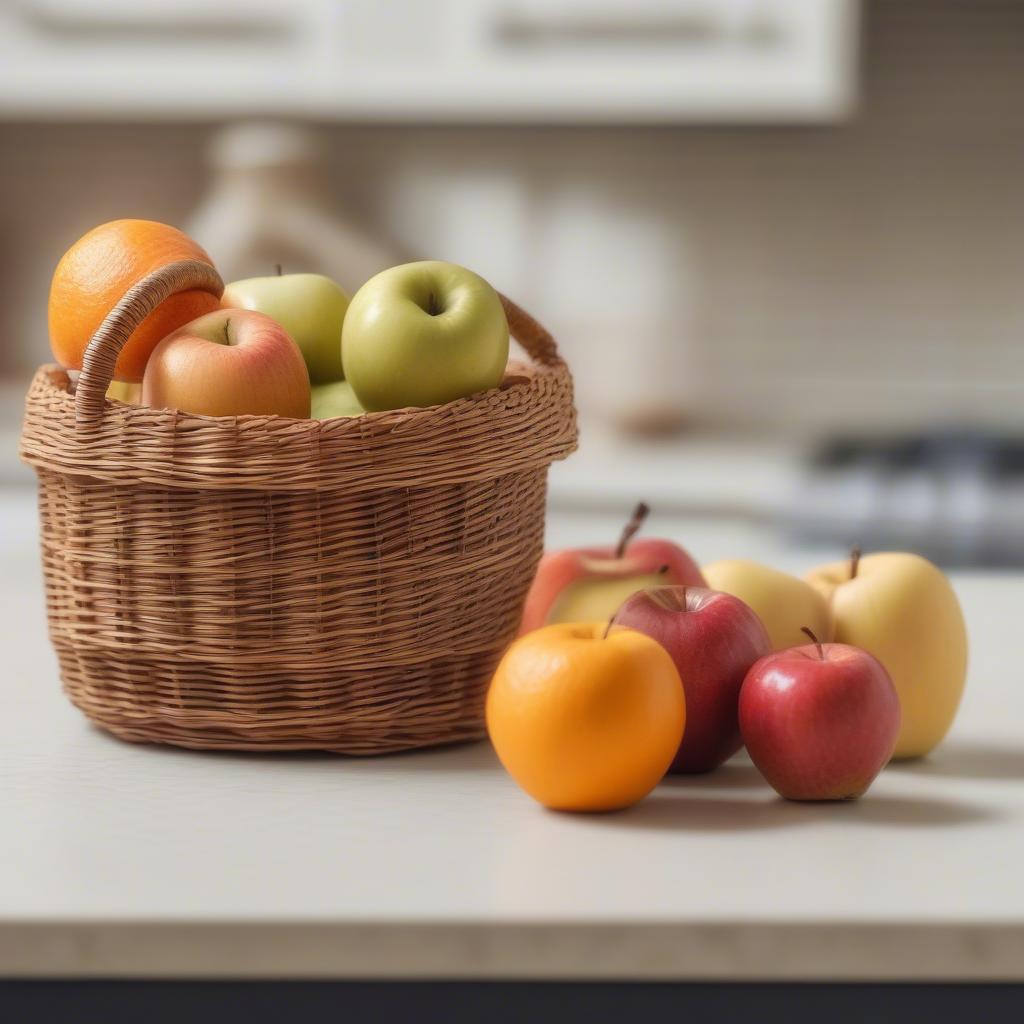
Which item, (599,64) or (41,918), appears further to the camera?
(599,64)

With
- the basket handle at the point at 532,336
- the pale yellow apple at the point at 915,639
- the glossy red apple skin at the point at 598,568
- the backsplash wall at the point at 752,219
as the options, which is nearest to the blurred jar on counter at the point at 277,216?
the backsplash wall at the point at 752,219

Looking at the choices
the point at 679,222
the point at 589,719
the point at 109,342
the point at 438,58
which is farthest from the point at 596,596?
the point at 679,222

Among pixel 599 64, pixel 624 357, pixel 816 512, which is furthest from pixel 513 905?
pixel 624 357

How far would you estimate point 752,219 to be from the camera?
2.97 meters

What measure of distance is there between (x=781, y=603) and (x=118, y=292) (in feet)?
1.38

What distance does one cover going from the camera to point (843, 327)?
2.97 m

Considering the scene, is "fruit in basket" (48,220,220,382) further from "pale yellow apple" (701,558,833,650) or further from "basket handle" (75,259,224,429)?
"pale yellow apple" (701,558,833,650)

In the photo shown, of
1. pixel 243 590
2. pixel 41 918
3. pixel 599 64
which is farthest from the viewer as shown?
pixel 599 64

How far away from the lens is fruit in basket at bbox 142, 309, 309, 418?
78 cm

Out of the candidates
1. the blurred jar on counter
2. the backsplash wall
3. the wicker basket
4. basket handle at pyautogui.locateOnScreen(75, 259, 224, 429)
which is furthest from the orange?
the backsplash wall

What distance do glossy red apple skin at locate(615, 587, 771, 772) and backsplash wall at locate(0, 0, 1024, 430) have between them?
219 cm

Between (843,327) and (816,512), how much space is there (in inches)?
35.3

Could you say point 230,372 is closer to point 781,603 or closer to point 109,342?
point 109,342

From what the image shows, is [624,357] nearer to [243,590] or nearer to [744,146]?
[744,146]
